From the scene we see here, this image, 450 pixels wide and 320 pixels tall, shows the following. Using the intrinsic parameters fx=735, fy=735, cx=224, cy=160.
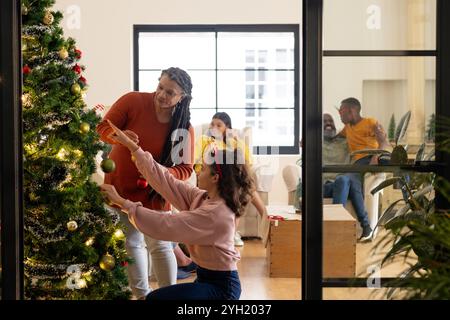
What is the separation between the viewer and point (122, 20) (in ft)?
16.1

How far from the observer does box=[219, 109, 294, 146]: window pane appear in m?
5.23

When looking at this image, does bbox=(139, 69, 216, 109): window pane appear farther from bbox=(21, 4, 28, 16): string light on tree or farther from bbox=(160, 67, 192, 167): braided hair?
bbox=(21, 4, 28, 16): string light on tree

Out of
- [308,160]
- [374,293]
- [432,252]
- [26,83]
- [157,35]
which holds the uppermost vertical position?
[157,35]

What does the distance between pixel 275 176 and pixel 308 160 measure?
2622 millimetres

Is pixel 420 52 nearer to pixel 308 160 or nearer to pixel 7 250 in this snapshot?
pixel 308 160

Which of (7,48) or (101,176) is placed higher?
(7,48)

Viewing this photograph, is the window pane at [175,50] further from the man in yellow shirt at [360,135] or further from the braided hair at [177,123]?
the man in yellow shirt at [360,135]

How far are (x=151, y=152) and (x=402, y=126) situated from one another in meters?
1.77

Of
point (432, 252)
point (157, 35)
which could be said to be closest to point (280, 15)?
point (157, 35)

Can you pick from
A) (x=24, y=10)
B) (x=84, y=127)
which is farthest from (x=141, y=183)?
(x=24, y=10)

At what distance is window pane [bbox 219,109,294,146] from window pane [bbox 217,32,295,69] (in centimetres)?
35

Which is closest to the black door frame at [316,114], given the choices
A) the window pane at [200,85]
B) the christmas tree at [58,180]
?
the christmas tree at [58,180]

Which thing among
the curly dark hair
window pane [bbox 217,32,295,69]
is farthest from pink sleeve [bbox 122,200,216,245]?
window pane [bbox 217,32,295,69]

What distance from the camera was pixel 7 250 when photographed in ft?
9.85
